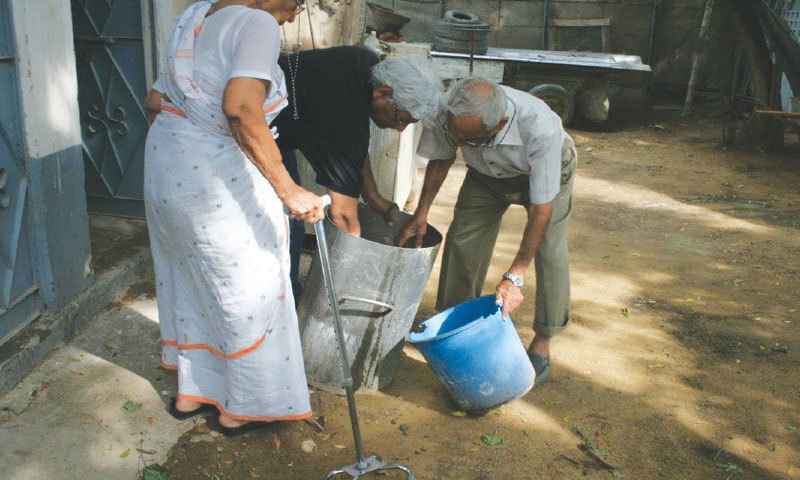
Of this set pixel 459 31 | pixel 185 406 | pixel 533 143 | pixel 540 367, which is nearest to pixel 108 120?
pixel 185 406

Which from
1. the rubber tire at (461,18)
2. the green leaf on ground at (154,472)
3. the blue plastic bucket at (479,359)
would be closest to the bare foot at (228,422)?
the green leaf on ground at (154,472)

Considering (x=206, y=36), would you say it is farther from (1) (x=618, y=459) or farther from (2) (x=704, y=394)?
(2) (x=704, y=394)

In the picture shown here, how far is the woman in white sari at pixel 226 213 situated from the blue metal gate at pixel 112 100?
216 centimetres

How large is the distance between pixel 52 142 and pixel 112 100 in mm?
1558

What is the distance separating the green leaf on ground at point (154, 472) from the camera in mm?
2717

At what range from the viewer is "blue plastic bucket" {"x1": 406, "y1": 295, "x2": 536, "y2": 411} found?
3.04 metres

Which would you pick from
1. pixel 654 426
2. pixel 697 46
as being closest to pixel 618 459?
pixel 654 426

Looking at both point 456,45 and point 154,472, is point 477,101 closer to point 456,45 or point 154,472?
point 154,472

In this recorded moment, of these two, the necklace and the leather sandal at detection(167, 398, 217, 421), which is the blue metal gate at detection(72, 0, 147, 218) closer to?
the necklace

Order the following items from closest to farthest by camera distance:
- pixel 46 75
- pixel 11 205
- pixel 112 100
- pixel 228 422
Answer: pixel 228 422, pixel 11 205, pixel 46 75, pixel 112 100

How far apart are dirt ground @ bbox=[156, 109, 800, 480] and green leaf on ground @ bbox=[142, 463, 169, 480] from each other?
1.5 inches

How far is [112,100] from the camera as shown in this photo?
486 cm

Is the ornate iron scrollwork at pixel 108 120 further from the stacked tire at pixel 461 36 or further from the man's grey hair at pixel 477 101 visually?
the stacked tire at pixel 461 36

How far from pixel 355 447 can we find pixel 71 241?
1.87 metres
